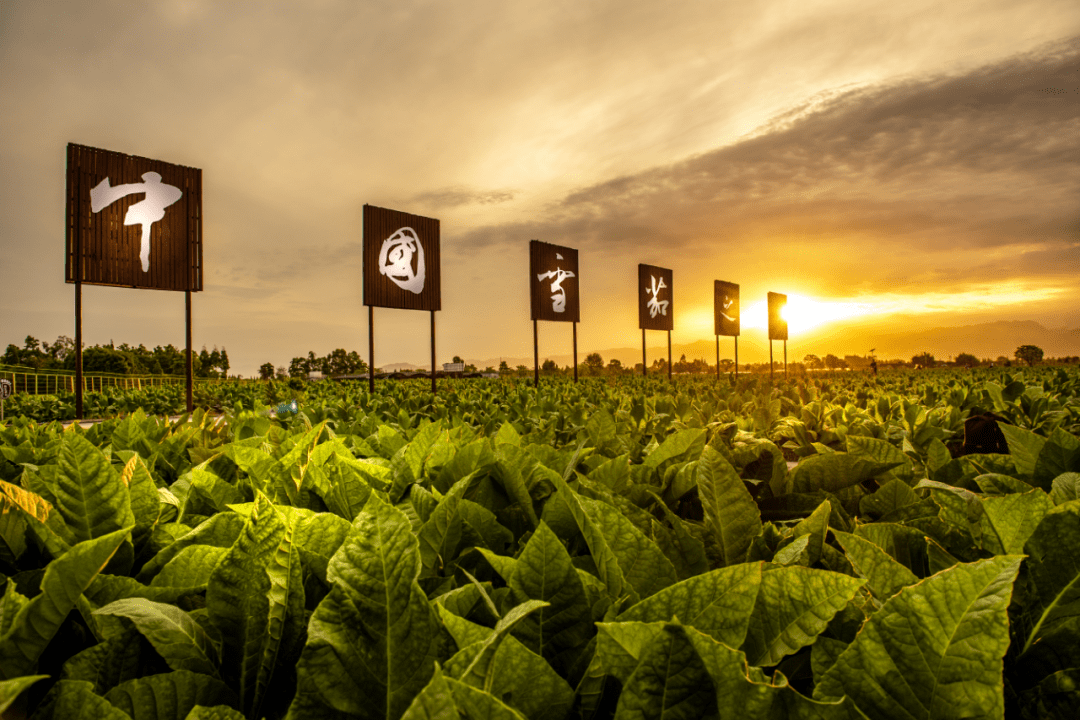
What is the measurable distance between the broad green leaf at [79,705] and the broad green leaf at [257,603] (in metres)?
0.15

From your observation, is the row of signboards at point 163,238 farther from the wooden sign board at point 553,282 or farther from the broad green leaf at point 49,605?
the broad green leaf at point 49,605

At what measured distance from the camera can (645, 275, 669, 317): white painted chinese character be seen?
22969 mm

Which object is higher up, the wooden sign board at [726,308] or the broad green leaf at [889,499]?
the wooden sign board at [726,308]

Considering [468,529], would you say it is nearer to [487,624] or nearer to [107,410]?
[487,624]

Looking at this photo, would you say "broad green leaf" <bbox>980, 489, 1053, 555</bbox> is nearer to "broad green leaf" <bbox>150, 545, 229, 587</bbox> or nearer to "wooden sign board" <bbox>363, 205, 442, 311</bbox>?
"broad green leaf" <bbox>150, 545, 229, 587</bbox>

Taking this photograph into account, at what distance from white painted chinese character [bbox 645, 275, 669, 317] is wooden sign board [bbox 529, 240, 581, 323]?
5.33 m

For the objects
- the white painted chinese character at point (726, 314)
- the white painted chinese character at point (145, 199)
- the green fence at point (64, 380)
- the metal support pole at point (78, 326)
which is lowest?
the green fence at point (64, 380)

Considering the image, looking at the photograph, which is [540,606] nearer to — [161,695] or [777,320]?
[161,695]

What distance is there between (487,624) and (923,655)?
0.54 m

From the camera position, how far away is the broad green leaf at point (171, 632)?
76cm

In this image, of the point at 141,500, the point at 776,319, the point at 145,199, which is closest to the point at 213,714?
the point at 141,500

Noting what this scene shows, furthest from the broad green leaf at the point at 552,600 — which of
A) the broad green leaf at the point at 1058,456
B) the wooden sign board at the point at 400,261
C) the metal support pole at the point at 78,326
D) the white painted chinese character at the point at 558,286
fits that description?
the white painted chinese character at the point at 558,286

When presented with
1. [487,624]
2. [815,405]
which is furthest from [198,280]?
[487,624]

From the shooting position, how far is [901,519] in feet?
4.22
